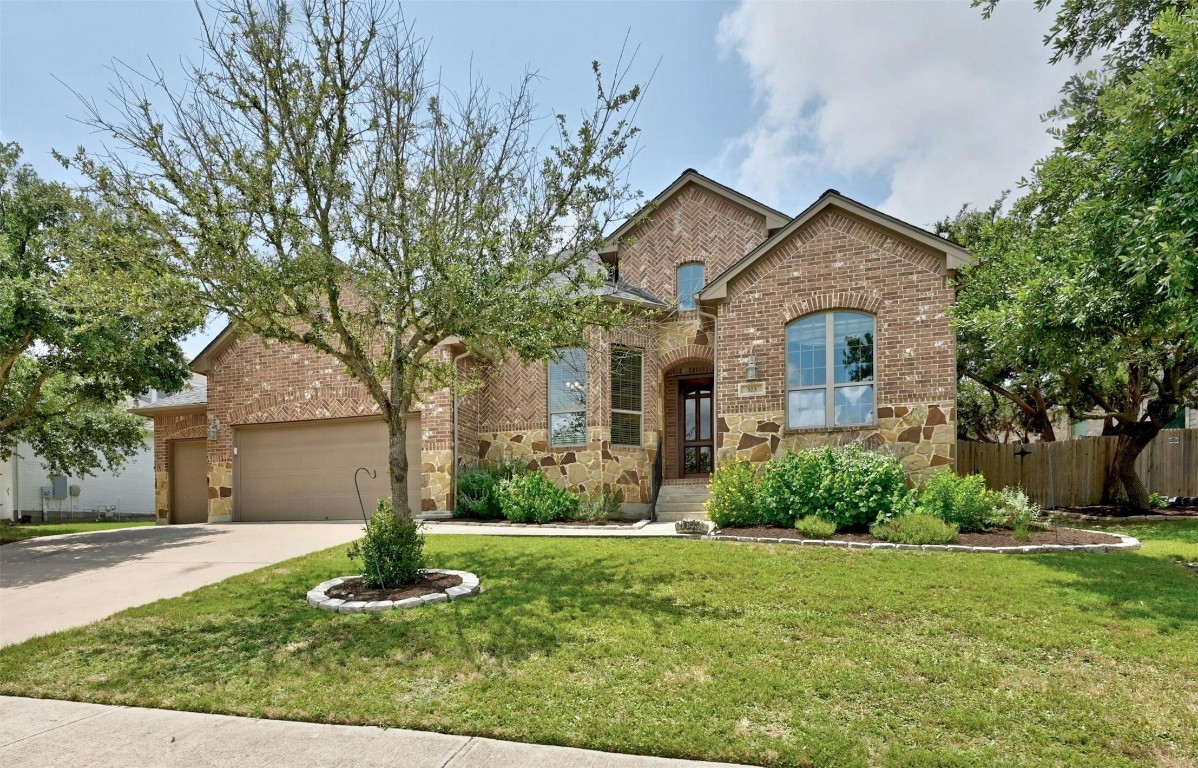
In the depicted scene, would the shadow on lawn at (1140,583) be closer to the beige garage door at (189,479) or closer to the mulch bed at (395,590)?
the mulch bed at (395,590)

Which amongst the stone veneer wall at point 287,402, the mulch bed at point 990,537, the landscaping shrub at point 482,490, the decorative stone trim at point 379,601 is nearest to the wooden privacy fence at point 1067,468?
the mulch bed at point 990,537

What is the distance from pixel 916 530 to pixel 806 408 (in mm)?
3268

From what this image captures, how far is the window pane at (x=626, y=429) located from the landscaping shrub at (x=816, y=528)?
4770mm

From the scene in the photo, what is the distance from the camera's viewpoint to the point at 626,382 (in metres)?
13.7

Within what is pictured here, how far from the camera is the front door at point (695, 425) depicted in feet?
49.2

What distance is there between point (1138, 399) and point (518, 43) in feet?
50.9

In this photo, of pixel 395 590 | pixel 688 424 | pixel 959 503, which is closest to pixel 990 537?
pixel 959 503

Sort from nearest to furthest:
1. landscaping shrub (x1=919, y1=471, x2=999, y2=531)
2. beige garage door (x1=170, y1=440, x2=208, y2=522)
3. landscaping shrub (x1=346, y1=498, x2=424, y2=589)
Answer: landscaping shrub (x1=346, y1=498, x2=424, y2=589) < landscaping shrub (x1=919, y1=471, x2=999, y2=531) < beige garage door (x1=170, y1=440, x2=208, y2=522)

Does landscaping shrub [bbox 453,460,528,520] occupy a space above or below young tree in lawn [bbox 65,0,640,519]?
below

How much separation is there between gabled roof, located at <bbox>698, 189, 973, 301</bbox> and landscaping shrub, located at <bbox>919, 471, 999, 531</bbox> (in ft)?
12.1

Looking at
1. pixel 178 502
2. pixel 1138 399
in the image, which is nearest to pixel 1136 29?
pixel 1138 399

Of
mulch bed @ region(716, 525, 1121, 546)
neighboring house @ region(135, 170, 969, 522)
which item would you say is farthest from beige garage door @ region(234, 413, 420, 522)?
mulch bed @ region(716, 525, 1121, 546)

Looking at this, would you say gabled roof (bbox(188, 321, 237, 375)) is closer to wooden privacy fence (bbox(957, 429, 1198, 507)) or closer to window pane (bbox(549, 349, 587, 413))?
window pane (bbox(549, 349, 587, 413))

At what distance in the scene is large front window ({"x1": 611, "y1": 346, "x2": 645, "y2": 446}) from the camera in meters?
13.4
